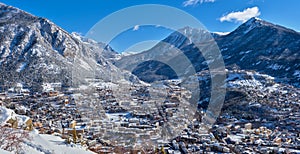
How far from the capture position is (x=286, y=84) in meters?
53.2

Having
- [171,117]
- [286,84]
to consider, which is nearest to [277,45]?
[286,84]

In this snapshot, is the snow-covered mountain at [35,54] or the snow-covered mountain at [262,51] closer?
the snow-covered mountain at [35,54]

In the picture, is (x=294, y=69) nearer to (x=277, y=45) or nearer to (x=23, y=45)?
(x=277, y=45)

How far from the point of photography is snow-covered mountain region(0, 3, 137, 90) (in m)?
60.9

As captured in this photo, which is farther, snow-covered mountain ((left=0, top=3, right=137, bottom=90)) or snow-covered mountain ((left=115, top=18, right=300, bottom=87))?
snow-covered mountain ((left=115, top=18, right=300, bottom=87))

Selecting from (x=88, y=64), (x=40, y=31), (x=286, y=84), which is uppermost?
(x=40, y=31)

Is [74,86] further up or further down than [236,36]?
further down

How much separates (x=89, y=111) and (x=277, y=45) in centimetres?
7201

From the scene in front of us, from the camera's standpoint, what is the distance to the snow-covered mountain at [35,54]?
6091cm

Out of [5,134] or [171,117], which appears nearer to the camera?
[5,134]

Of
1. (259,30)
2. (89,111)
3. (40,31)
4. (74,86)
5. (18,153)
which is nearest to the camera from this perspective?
(18,153)

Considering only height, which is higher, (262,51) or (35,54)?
(262,51)

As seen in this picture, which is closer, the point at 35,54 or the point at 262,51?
the point at 35,54

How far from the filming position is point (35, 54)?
69.4m
